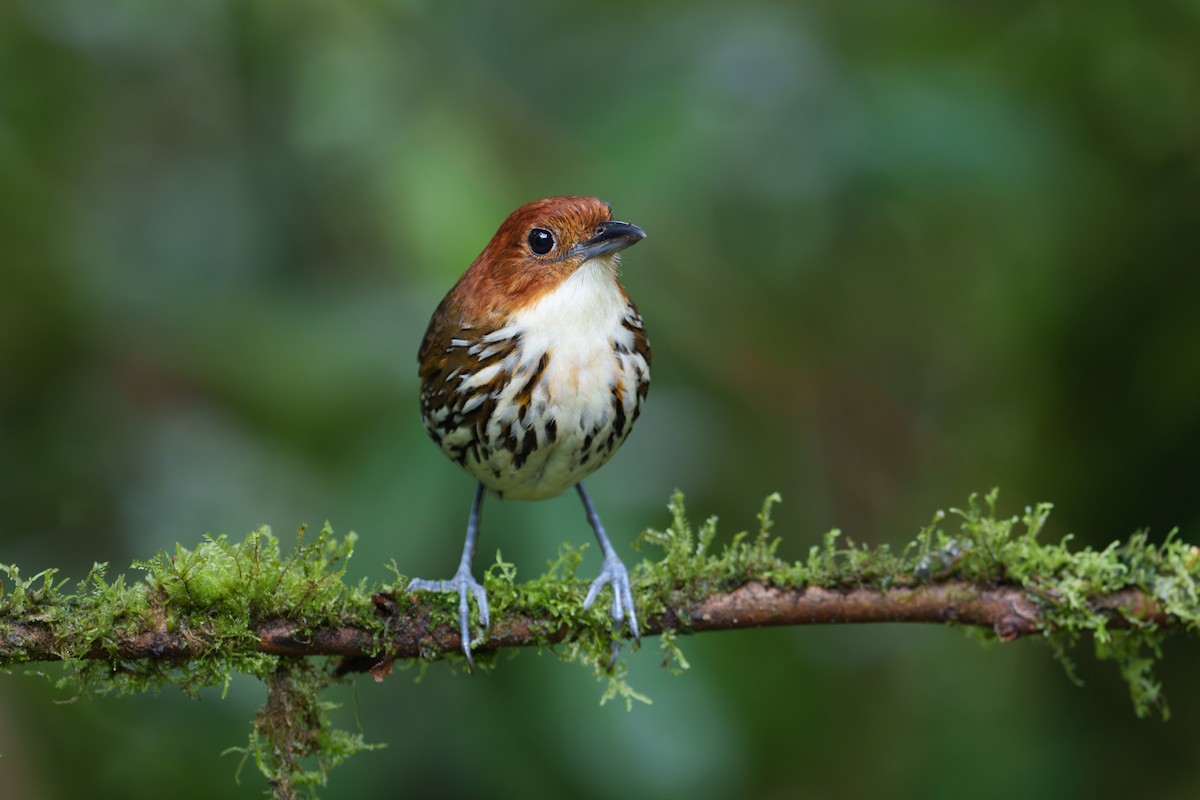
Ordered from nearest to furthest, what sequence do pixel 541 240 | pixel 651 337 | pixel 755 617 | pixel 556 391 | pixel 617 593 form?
pixel 755 617, pixel 617 593, pixel 556 391, pixel 541 240, pixel 651 337

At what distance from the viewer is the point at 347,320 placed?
13.1 ft

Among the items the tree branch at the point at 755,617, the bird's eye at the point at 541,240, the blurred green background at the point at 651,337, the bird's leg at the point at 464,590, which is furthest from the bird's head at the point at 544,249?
the tree branch at the point at 755,617

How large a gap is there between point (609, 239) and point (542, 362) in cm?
37

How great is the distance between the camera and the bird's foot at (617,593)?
2.95 meters

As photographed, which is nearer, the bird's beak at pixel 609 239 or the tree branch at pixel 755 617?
the tree branch at pixel 755 617

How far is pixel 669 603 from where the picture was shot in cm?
293

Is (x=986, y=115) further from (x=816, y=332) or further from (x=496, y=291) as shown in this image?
(x=496, y=291)

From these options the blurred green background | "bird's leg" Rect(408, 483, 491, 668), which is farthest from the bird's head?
"bird's leg" Rect(408, 483, 491, 668)

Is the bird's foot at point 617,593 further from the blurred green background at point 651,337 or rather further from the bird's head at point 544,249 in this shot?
the bird's head at point 544,249

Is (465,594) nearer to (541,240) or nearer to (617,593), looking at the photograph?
(617,593)

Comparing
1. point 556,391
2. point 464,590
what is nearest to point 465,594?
point 464,590

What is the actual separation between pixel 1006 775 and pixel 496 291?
7.57ft

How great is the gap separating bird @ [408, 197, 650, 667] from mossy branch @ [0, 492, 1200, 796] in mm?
300

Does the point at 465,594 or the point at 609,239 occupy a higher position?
the point at 609,239
